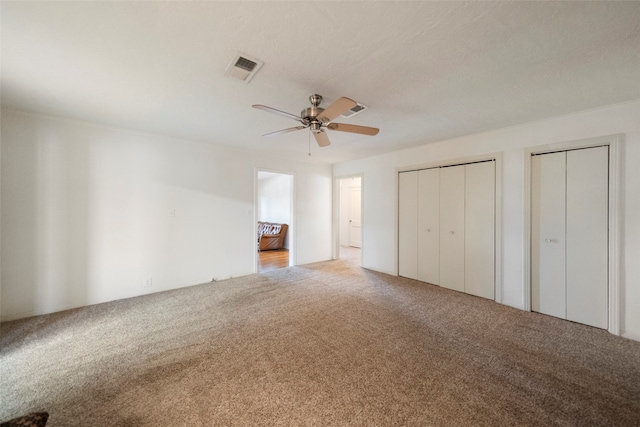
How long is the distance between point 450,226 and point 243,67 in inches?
147

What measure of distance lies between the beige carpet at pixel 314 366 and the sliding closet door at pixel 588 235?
285 millimetres

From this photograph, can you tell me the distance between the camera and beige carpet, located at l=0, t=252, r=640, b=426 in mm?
1559

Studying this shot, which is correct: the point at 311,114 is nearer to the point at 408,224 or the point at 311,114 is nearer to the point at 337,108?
the point at 337,108

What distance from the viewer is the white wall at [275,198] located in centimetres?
773

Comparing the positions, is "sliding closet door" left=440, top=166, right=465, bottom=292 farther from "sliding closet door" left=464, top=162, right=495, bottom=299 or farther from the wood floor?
the wood floor

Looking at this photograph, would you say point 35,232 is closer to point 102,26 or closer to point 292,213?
point 102,26

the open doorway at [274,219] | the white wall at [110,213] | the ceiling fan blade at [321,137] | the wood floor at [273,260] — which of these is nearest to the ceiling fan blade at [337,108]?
the ceiling fan blade at [321,137]

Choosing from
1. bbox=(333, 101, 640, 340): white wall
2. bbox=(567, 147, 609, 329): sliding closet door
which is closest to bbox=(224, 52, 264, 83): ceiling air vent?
bbox=(333, 101, 640, 340): white wall

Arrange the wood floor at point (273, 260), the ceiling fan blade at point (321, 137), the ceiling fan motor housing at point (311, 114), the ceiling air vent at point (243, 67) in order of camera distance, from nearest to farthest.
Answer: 1. the ceiling air vent at point (243, 67)
2. the ceiling fan motor housing at point (311, 114)
3. the ceiling fan blade at point (321, 137)
4. the wood floor at point (273, 260)

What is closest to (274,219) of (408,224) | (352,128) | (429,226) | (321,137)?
(408,224)

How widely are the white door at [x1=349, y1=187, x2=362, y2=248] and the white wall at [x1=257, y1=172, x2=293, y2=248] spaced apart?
2208 millimetres

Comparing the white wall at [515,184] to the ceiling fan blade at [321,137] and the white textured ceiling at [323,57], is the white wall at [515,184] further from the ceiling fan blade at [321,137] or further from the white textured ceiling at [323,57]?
the ceiling fan blade at [321,137]

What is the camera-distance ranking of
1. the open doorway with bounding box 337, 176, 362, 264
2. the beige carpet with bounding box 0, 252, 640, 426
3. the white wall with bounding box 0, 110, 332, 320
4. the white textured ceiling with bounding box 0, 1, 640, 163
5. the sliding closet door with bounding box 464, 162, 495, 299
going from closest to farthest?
the white textured ceiling with bounding box 0, 1, 640, 163 < the beige carpet with bounding box 0, 252, 640, 426 < the white wall with bounding box 0, 110, 332, 320 < the sliding closet door with bounding box 464, 162, 495, 299 < the open doorway with bounding box 337, 176, 362, 264

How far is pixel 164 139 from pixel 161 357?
10.3 ft
